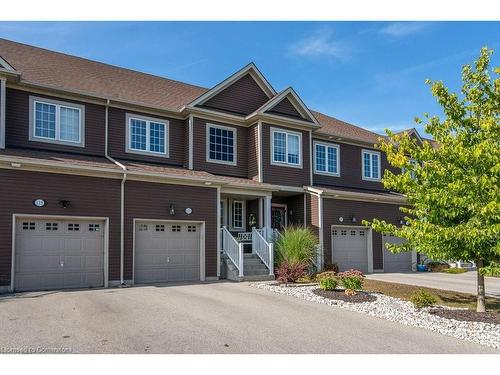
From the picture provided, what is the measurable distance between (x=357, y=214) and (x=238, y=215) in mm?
5394

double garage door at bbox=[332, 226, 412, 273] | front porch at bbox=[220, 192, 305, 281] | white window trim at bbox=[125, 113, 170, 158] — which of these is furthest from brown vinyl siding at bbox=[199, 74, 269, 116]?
double garage door at bbox=[332, 226, 412, 273]

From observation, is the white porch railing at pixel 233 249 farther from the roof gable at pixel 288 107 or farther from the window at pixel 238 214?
the roof gable at pixel 288 107

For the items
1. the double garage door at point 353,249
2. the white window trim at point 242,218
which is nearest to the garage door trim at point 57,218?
the white window trim at point 242,218

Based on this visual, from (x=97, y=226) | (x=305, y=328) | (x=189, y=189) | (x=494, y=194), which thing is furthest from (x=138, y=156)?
(x=494, y=194)

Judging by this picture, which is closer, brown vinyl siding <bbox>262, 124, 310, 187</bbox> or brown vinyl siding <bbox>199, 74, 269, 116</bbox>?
brown vinyl siding <bbox>199, 74, 269, 116</bbox>

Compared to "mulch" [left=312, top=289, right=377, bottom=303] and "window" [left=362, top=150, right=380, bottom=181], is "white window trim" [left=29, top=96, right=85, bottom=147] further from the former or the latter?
"window" [left=362, top=150, right=380, bottom=181]

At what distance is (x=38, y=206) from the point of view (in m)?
13.2

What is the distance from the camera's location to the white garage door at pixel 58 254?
13078mm

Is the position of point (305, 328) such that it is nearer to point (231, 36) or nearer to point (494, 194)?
point (494, 194)

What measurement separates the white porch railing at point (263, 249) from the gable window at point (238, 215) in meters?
1.95

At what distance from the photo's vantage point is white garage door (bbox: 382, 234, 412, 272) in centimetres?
2200

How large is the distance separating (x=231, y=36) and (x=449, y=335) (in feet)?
24.6

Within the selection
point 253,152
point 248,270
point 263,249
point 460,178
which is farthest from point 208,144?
point 460,178

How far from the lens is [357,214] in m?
20.9
